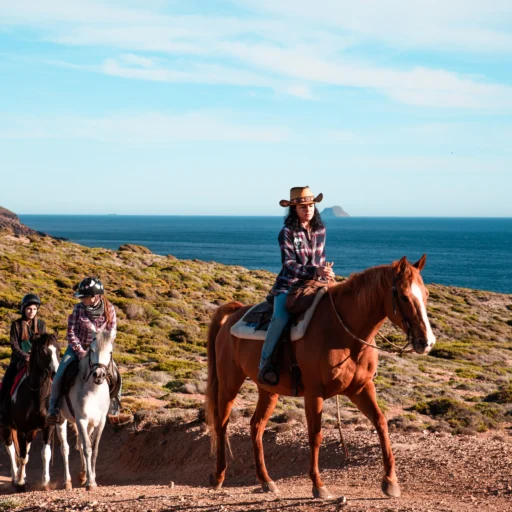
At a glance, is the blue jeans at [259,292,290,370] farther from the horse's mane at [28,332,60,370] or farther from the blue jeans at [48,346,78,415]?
the horse's mane at [28,332,60,370]

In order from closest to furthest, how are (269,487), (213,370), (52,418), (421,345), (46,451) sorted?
(421,345), (269,487), (52,418), (213,370), (46,451)

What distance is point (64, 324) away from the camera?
2862 centimetres

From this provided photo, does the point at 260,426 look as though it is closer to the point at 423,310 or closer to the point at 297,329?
the point at 297,329

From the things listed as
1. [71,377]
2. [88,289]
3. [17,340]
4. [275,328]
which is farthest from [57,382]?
[275,328]

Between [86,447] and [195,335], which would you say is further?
[195,335]

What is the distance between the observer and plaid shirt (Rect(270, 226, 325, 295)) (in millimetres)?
8469

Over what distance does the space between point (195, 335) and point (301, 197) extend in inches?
919

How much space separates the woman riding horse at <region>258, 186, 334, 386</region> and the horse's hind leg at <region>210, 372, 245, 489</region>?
1.40 m

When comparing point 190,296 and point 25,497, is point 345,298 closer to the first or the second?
point 25,497

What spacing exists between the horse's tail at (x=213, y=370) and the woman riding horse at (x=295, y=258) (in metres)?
1.89

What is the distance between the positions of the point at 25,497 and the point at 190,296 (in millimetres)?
33234

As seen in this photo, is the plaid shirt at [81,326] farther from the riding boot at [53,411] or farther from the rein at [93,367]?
the riding boot at [53,411]

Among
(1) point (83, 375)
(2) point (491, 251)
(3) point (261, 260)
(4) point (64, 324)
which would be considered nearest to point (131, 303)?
(4) point (64, 324)

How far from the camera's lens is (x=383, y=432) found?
25.9 feet
